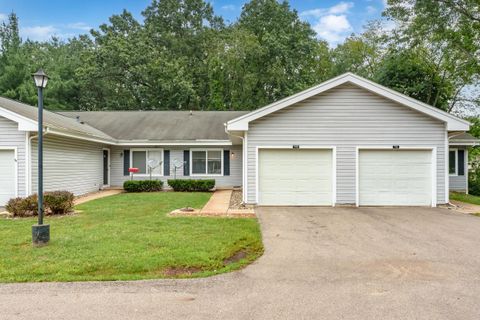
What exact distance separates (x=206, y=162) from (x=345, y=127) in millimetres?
7550

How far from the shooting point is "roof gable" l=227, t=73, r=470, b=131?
10281 millimetres

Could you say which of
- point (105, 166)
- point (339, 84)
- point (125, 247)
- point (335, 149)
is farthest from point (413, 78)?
point (125, 247)

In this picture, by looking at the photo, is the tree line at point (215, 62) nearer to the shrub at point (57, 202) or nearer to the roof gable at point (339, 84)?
the roof gable at point (339, 84)

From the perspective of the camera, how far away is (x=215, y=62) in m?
26.7

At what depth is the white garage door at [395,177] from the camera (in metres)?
10.7

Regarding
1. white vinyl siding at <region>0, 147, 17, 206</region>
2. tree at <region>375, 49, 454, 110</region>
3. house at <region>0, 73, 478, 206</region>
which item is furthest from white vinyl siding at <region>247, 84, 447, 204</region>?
tree at <region>375, 49, 454, 110</region>

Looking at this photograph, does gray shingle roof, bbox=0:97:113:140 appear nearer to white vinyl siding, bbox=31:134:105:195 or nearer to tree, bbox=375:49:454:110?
white vinyl siding, bbox=31:134:105:195

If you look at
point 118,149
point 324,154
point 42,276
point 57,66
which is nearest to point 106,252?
point 42,276

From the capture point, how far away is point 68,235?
6453 millimetres

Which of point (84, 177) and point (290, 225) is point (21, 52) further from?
point (290, 225)

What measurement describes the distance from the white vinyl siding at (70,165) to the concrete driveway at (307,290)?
8143 millimetres

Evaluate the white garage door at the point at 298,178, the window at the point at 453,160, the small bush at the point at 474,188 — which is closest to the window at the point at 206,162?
the white garage door at the point at 298,178

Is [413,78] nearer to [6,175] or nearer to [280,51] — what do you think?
[280,51]

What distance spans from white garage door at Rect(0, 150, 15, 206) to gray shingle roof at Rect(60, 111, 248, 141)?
5712 millimetres
